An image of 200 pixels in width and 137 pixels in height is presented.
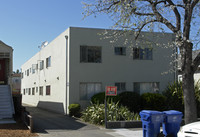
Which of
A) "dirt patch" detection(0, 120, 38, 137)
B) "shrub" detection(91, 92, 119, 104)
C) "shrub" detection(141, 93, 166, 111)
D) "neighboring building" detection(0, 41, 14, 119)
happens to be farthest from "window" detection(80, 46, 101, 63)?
"dirt patch" detection(0, 120, 38, 137)

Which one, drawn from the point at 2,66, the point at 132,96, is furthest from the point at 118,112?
the point at 2,66

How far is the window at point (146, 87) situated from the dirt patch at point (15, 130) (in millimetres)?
10263

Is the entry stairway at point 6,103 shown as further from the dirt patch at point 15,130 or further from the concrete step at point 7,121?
the dirt patch at point 15,130

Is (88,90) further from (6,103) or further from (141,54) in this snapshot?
(6,103)

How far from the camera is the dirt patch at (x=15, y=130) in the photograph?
37.6 ft

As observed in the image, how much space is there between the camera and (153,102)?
19344mm

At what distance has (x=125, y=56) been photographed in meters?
21.4

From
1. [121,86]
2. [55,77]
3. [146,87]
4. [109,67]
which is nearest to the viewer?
[109,67]

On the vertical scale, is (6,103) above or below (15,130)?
above

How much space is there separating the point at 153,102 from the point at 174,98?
6.32 ft

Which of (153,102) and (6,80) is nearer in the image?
(153,102)

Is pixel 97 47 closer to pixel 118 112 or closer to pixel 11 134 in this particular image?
pixel 118 112

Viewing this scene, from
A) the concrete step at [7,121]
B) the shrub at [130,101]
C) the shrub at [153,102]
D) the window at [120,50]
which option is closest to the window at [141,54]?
the window at [120,50]

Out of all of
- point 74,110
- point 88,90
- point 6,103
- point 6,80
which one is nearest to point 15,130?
point 6,103
